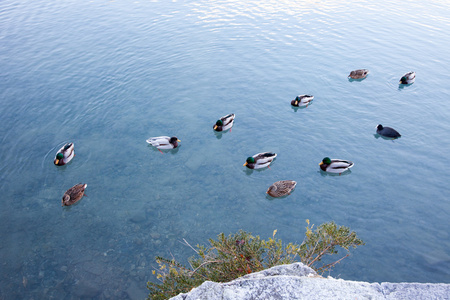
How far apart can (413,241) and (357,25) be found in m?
19.6

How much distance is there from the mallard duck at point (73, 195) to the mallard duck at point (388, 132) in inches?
474

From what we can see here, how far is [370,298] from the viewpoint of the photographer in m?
3.75

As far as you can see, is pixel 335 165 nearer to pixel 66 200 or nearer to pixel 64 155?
pixel 66 200

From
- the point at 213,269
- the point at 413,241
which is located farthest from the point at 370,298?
the point at 413,241

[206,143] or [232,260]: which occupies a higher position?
[232,260]

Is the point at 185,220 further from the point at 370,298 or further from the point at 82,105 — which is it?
the point at 82,105

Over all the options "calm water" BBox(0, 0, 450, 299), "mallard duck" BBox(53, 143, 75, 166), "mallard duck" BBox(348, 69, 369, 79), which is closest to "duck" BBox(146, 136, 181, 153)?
"calm water" BBox(0, 0, 450, 299)

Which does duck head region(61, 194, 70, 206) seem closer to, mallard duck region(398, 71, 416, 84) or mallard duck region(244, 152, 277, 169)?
mallard duck region(244, 152, 277, 169)

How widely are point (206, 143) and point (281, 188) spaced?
4.08 metres

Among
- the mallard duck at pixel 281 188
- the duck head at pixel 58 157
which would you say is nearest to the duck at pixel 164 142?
the duck head at pixel 58 157

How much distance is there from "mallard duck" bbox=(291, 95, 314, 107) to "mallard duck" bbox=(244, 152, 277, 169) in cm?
406

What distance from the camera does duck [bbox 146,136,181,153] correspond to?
12148mm

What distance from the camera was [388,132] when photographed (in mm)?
12453

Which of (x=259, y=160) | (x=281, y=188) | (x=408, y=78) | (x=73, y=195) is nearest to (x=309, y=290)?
(x=281, y=188)
